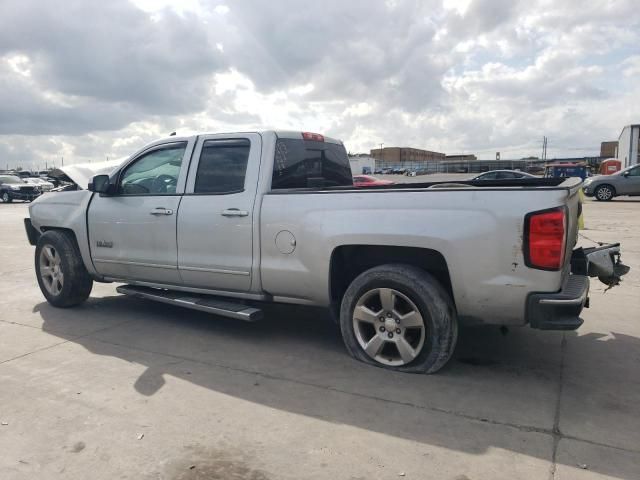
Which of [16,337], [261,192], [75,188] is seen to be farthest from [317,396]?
[75,188]

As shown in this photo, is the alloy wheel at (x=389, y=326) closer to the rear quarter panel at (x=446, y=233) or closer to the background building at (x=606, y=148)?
the rear quarter panel at (x=446, y=233)

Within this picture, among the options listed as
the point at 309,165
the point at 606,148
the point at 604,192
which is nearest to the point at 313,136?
the point at 309,165

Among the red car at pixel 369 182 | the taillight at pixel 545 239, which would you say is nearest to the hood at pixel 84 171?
the red car at pixel 369 182

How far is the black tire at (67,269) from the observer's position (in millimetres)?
5691

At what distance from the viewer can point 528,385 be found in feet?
12.0

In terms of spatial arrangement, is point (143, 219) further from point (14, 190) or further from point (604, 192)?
point (14, 190)

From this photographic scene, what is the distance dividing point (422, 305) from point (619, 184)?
21.1 m

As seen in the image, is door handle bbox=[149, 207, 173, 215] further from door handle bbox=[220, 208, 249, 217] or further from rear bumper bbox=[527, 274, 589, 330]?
rear bumper bbox=[527, 274, 589, 330]

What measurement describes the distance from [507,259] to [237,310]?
2278 mm

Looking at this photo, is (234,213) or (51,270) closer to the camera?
(234,213)

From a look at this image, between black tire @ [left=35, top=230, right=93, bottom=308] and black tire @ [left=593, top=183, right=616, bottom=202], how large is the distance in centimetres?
2149

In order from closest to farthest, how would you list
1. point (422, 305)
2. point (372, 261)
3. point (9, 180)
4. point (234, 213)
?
point (422, 305) < point (372, 261) < point (234, 213) < point (9, 180)

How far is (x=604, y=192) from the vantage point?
21734mm

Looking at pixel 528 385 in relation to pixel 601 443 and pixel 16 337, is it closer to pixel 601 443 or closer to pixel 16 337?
pixel 601 443
